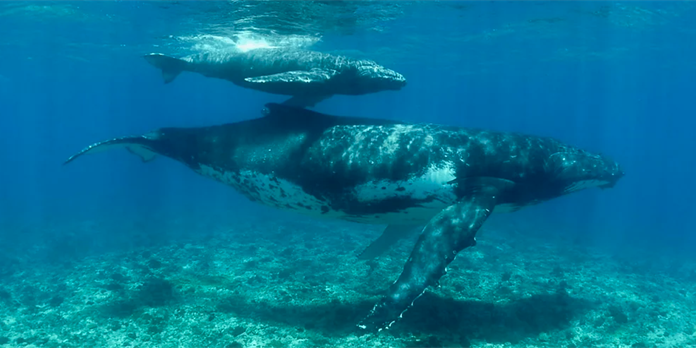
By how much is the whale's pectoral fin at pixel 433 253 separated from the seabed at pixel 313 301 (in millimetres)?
2382

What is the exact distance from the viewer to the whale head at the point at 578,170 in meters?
9.70

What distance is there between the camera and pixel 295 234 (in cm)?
2434

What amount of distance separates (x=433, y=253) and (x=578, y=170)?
13.6 feet

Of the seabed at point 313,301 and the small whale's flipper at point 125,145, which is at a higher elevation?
the small whale's flipper at point 125,145

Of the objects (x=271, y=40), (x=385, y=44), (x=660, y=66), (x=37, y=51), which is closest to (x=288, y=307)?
(x=271, y=40)

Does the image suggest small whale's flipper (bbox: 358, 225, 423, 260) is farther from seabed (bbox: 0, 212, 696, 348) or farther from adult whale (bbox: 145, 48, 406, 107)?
adult whale (bbox: 145, 48, 406, 107)

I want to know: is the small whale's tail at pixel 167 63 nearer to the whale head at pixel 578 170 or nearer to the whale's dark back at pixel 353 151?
the whale's dark back at pixel 353 151

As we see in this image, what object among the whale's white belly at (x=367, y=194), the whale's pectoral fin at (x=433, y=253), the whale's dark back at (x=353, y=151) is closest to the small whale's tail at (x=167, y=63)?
the whale's dark back at (x=353, y=151)

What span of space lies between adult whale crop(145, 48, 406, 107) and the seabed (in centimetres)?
536

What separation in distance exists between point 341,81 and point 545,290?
9155mm

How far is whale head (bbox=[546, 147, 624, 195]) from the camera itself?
31.8 ft

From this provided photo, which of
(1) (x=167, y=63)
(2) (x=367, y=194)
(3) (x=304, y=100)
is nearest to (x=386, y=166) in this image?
(2) (x=367, y=194)

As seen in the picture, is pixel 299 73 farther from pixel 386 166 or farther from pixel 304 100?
pixel 386 166

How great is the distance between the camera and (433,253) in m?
7.85
